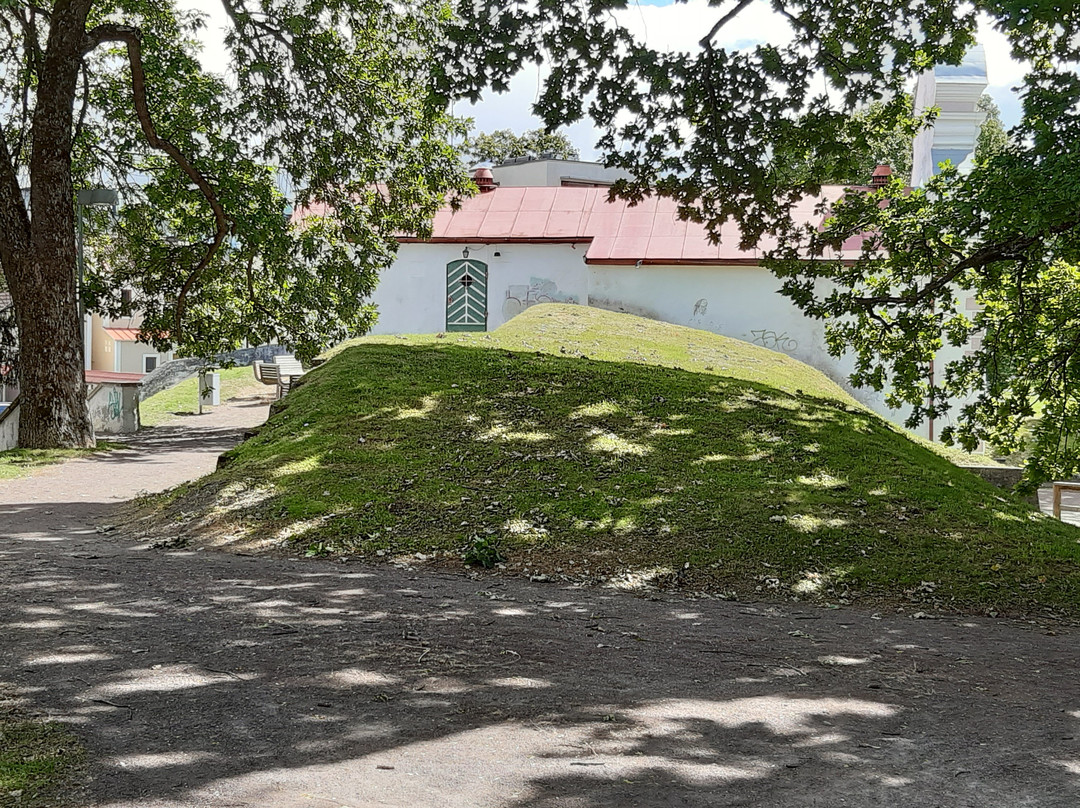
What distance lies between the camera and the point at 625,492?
9430 millimetres

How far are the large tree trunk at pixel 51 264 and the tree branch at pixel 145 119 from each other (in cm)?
30

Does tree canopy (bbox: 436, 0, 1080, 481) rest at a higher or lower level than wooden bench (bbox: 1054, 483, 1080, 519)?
higher

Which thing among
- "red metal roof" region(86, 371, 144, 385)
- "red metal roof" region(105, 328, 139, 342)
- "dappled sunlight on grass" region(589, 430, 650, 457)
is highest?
"red metal roof" region(105, 328, 139, 342)

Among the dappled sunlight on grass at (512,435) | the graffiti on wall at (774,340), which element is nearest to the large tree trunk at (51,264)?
the dappled sunlight on grass at (512,435)

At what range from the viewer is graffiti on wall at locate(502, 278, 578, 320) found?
32.4 m

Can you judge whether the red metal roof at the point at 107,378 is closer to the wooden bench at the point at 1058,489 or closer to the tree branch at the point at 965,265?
the tree branch at the point at 965,265

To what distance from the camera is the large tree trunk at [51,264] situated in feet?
53.1

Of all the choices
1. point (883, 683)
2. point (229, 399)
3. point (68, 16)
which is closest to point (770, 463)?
point (883, 683)

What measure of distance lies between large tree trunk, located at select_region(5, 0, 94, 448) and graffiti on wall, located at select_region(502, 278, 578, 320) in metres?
17.0

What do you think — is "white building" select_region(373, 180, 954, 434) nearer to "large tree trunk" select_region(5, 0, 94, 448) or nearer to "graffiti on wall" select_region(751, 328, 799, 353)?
"graffiti on wall" select_region(751, 328, 799, 353)

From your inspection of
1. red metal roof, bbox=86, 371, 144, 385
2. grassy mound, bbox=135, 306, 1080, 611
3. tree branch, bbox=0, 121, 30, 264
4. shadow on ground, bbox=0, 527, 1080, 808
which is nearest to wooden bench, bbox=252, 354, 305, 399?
red metal roof, bbox=86, 371, 144, 385

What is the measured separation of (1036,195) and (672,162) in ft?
15.5

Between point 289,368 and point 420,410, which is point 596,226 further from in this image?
point 420,410

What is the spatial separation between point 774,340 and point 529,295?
296 inches
